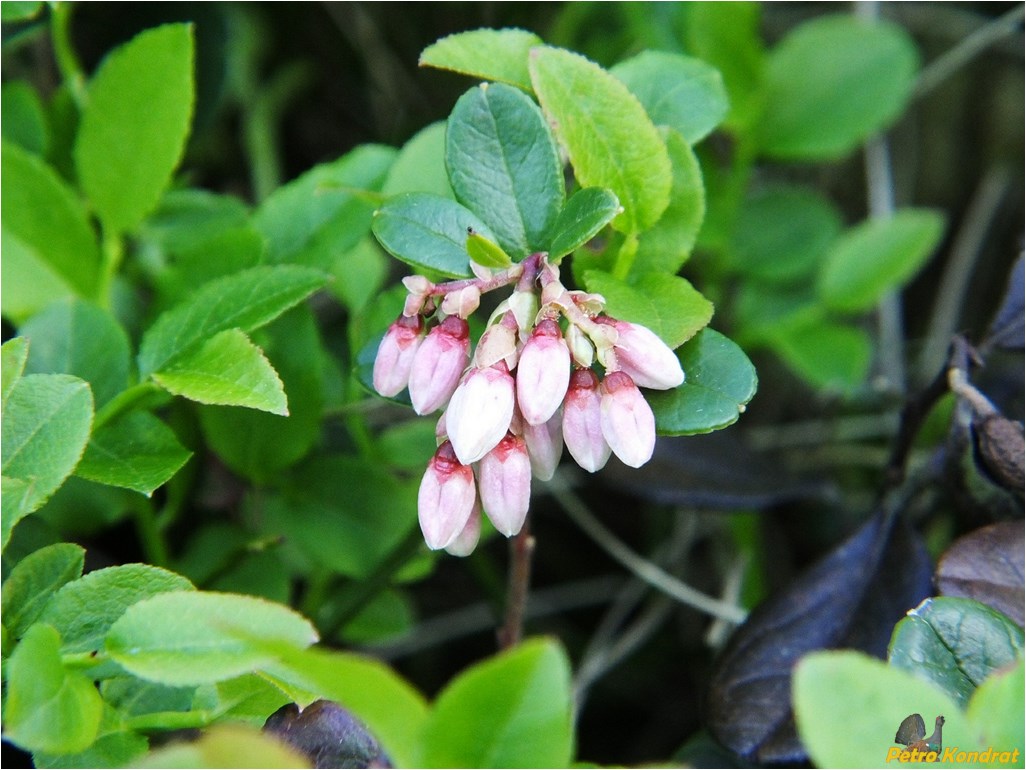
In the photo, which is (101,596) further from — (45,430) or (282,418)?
(282,418)

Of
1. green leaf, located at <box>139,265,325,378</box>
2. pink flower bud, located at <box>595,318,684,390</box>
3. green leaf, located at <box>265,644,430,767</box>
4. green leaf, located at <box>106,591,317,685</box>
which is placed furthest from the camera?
green leaf, located at <box>139,265,325,378</box>

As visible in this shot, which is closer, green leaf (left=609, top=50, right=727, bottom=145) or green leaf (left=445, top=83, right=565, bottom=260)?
green leaf (left=445, top=83, right=565, bottom=260)

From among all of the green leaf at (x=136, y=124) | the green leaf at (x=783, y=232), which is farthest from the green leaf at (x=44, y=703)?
the green leaf at (x=783, y=232)

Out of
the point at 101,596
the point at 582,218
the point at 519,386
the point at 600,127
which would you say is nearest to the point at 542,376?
the point at 519,386

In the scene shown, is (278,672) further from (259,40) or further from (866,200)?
(866,200)

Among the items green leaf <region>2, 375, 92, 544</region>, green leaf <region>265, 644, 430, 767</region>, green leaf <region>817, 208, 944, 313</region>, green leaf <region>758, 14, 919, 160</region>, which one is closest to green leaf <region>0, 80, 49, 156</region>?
green leaf <region>2, 375, 92, 544</region>

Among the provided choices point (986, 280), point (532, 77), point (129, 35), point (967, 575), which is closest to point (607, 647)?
point (967, 575)

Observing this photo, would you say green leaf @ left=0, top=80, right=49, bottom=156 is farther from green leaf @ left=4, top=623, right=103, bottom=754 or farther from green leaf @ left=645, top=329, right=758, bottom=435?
green leaf @ left=645, top=329, right=758, bottom=435
